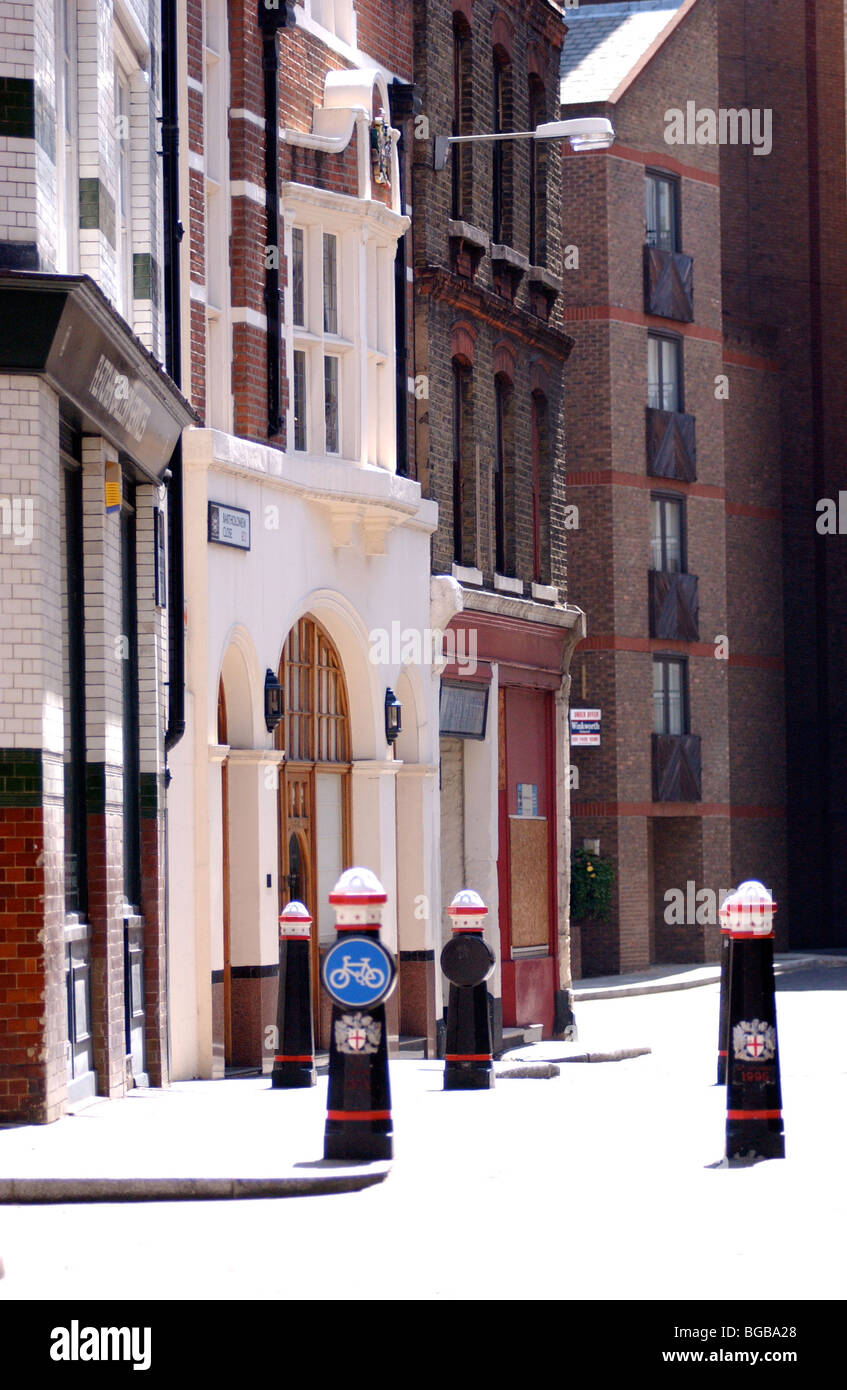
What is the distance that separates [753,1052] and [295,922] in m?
4.45

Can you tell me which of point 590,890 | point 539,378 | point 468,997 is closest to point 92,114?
point 468,997

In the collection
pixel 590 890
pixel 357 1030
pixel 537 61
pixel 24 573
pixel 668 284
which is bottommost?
pixel 357 1030

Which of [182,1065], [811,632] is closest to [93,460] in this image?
[182,1065]

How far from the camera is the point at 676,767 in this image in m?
42.0

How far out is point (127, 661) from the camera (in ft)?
51.0

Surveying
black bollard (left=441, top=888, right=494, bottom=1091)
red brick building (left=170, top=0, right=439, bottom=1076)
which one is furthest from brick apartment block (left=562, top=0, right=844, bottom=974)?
black bollard (left=441, top=888, right=494, bottom=1091)

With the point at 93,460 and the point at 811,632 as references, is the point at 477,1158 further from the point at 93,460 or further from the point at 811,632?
the point at 811,632

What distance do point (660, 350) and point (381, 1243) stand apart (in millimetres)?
35970

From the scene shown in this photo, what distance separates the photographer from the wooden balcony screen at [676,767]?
41.7m

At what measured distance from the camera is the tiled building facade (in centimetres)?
1223

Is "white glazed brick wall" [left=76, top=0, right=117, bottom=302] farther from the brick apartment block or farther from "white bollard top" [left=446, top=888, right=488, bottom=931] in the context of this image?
the brick apartment block

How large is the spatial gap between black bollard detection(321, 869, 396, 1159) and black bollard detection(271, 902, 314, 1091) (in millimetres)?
3581

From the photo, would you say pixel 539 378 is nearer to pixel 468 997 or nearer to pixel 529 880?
pixel 529 880

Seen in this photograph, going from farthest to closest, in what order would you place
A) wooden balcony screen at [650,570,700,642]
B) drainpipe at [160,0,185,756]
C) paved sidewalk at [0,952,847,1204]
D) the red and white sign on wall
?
wooden balcony screen at [650,570,700,642], the red and white sign on wall, drainpipe at [160,0,185,756], paved sidewalk at [0,952,847,1204]
